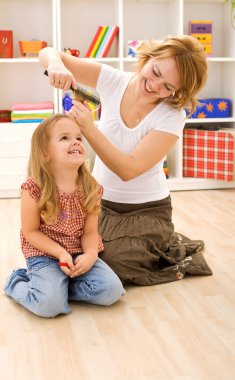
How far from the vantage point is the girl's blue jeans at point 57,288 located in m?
1.97

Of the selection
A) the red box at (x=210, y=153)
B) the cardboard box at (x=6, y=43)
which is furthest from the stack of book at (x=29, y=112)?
the red box at (x=210, y=153)

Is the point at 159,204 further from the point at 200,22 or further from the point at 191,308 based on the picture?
the point at 200,22

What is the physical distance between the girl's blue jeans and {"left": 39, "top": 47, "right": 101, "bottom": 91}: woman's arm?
0.57 metres

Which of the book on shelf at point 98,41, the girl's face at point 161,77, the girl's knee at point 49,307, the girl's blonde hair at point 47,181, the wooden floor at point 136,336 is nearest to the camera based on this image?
the wooden floor at point 136,336

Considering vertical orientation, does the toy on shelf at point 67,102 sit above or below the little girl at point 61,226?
above

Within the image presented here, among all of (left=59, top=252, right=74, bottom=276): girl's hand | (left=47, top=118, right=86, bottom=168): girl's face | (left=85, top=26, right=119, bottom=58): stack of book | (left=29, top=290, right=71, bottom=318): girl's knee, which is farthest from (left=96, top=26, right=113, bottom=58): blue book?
(left=29, top=290, right=71, bottom=318): girl's knee

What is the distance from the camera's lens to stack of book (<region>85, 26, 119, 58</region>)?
389 cm

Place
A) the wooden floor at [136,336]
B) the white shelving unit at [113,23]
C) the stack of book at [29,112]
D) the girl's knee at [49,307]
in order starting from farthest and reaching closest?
1. the white shelving unit at [113,23]
2. the stack of book at [29,112]
3. the girl's knee at [49,307]
4. the wooden floor at [136,336]

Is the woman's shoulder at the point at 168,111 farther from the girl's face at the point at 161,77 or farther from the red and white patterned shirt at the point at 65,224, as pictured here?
the red and white patterned shirt at the point at 65,224

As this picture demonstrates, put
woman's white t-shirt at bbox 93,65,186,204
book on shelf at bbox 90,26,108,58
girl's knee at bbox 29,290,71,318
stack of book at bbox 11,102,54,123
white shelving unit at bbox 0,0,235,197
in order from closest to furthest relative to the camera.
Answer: girl's knee at bbox 29,290,71,318, woman's white t-shirt at bbox 93,65,186,204, stack of book at bbox 11,102,54,123, book on shelf at bbox 90,26,108,58, white shelving unit at bbox 0,0,235,197

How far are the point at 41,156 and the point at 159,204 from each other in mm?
545

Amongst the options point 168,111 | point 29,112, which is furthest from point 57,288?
point 29,112

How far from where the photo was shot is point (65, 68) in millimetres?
2061

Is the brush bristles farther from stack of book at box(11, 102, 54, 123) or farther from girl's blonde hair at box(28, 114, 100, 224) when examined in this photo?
stack of book at box(11, 102, 54, 123)
